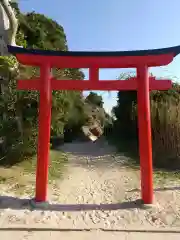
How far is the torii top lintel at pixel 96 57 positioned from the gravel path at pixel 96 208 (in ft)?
8.77

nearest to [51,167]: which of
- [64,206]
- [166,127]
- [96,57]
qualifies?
[64,206]

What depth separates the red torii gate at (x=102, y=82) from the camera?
454 cm

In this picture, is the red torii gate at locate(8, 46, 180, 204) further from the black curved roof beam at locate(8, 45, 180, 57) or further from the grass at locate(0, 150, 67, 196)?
the grass at locate(0, 150, 67, 196)

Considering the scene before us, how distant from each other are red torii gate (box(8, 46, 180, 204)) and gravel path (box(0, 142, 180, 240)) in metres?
0.37

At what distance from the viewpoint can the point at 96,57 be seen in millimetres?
4582

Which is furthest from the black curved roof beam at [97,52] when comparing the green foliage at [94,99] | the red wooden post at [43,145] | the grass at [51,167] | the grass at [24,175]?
the green foliage at [94,99]

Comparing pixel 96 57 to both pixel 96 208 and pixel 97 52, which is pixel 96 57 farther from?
pixel 96 208

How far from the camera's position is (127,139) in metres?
14.3

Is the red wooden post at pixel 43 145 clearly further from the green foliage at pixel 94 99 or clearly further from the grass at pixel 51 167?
the green foliage at pixel 94 99

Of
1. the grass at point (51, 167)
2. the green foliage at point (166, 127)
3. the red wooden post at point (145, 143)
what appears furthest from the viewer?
the green foliage at point (166, 127)

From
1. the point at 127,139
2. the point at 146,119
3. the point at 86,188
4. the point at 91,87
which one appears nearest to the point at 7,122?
the point at 86,188

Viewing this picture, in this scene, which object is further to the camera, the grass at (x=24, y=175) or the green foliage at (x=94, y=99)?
the green foliage at (x=94, y=99)

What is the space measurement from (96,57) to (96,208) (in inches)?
110
